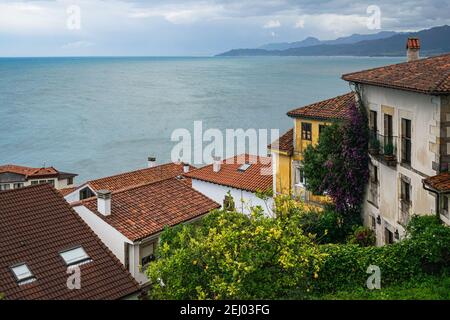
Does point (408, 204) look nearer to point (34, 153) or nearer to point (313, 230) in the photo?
point (313, 230)

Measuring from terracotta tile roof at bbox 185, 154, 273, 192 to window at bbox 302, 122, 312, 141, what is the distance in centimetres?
460

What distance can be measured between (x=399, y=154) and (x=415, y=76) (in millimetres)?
3249

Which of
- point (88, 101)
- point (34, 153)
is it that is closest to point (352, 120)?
point (34, 153)

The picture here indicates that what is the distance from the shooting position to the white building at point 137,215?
88.3 feet

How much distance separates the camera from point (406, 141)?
23.5 m

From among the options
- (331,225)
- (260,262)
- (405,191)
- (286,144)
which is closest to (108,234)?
(331,225)

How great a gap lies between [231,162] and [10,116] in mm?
121828

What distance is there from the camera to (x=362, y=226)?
92.2ft

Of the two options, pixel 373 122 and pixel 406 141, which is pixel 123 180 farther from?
pixel 406 141

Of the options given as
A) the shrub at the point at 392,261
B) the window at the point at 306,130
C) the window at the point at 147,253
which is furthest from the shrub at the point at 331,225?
the shrub at the point at 392,261

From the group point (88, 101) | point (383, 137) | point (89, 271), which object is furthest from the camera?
point (88, 101)

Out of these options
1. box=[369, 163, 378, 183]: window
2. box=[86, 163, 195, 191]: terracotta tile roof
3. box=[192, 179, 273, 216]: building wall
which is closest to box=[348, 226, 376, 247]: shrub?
box=[369, 163, 378, 183]: window

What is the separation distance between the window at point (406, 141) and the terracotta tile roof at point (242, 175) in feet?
45.8
